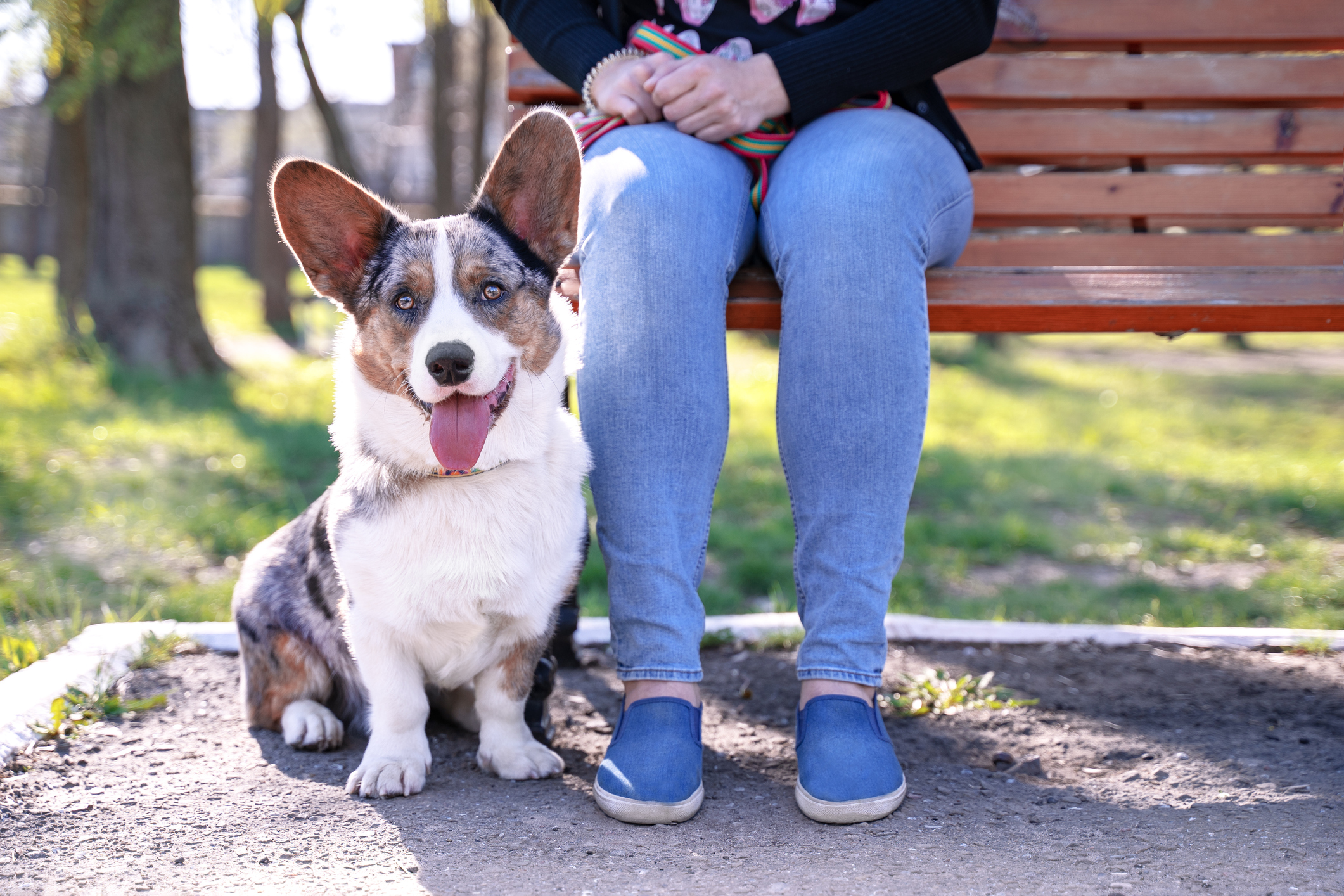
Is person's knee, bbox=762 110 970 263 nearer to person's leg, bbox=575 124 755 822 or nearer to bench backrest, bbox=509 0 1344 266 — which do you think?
person's leg, bbox=575 124 755 822

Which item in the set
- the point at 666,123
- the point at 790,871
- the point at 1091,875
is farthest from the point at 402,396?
the point at 1091,875

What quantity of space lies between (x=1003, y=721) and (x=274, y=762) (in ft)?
5.47

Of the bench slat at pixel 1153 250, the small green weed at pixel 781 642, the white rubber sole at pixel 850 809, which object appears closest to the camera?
the white rubber sole at pixel 850 809

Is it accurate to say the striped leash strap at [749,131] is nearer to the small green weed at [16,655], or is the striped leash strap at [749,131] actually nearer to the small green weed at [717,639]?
the small green weed at [717,639]

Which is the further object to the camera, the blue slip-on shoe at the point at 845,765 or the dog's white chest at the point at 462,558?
the dog's white chest at the point at 462,558

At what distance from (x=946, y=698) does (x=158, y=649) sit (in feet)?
6.85

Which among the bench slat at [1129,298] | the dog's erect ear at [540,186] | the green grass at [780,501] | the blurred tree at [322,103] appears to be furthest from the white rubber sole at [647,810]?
the blurred tree at [322,103]

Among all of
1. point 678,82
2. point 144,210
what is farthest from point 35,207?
point 678,82

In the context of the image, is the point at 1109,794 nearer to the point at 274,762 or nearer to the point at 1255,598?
the point at 274,762

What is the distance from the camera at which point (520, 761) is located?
7.39ft

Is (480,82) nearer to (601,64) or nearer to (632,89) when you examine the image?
(601,64)

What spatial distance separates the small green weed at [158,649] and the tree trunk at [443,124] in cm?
958

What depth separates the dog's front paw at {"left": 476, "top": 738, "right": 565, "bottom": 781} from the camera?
2.25m

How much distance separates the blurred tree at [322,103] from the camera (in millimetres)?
7793
